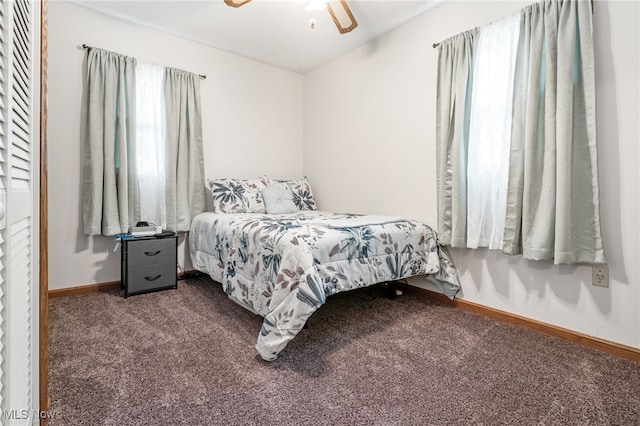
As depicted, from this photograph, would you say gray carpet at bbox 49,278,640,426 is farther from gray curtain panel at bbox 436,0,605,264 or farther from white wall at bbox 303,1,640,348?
gray curtain panel at bbox 436,0,605,264

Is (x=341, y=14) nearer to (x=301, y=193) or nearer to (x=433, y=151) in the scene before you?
(x=433, y=151)

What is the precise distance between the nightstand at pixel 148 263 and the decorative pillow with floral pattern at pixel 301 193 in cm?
125

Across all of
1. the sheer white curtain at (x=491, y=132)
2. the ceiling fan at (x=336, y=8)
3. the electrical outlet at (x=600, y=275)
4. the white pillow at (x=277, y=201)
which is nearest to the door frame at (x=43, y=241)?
the ceiling fan at (x=336, y=8)

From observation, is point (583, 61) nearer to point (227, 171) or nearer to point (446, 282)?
point (446, 282)

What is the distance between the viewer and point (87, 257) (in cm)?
266

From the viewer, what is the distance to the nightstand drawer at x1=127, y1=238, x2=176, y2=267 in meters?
2.53

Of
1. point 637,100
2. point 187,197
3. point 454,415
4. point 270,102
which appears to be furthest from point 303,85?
point 454,415

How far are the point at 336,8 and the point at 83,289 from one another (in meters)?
3.13

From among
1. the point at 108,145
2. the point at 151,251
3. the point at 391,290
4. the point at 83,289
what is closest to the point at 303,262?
the point at 391,290

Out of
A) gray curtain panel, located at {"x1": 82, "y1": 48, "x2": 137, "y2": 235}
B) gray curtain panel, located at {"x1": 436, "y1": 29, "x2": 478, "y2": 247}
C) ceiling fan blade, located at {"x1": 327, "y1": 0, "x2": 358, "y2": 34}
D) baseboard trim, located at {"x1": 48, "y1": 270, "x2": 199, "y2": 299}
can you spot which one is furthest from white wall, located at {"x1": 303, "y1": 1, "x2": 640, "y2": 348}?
baseboard trim, located at {"x1": 48, "y1": 270, "x2": 199, "y2": 299}

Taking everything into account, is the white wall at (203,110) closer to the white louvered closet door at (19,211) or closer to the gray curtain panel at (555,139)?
the white louvered closet door at (19,211)

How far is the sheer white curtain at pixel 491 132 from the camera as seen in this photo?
2072 millimetres

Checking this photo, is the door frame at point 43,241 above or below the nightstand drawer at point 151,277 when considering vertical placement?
above

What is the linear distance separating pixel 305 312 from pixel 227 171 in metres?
2.32
